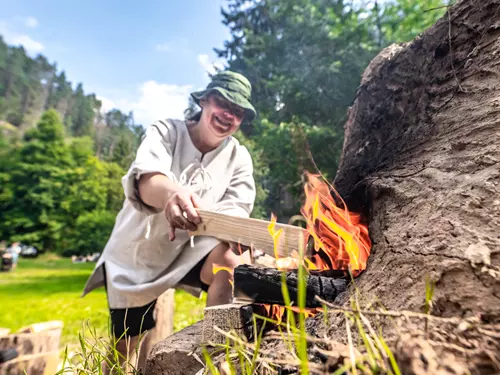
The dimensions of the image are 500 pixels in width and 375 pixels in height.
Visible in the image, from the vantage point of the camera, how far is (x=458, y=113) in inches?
48.4

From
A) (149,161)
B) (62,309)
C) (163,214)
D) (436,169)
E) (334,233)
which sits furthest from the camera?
(62,309)

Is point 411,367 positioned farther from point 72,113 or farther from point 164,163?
point 72,113

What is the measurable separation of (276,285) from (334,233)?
38 centimetres

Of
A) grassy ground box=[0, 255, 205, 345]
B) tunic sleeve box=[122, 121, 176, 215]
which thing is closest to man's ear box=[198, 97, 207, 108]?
tunic sleeve box=[122, 121, 176, 215]

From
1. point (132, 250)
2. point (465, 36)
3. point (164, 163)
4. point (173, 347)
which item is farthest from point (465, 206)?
point (132, 250)

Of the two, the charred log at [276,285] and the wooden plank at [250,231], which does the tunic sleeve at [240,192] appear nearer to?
the wooden plank at [250,231]

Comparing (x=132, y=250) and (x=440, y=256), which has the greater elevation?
(x=440, y=256)

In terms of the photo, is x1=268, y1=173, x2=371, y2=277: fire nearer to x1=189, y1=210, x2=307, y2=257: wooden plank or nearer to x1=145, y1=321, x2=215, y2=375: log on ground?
x1=189, y1=210, x2=307, y2=257: wooden plank

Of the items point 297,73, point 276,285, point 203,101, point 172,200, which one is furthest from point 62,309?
point 297,73

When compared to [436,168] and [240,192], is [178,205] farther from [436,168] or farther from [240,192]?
[436,168]

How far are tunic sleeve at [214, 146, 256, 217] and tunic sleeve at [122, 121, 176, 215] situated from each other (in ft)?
1.44

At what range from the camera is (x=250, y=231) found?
1.41 meters

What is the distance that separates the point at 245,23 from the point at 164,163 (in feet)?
40.7

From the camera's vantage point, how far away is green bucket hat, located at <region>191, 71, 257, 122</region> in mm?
2064
